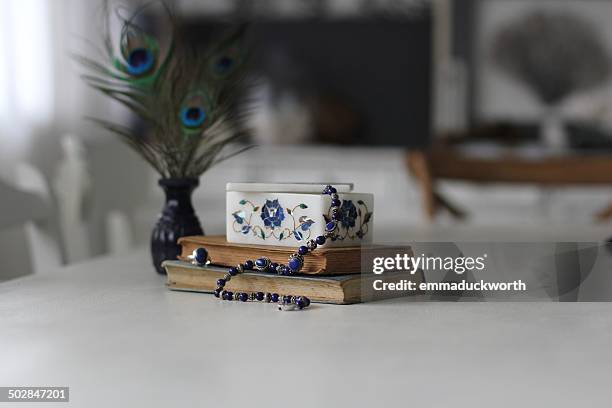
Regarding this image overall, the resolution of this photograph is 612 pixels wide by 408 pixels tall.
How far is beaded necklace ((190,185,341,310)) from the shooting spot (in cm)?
93

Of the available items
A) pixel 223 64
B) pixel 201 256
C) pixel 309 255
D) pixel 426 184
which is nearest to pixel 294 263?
pixel 309 255

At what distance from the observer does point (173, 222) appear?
116 centimetres

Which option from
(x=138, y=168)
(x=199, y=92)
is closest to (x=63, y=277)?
(x=199, y=92)

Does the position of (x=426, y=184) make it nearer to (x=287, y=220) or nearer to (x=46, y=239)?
(x=46, y=239)

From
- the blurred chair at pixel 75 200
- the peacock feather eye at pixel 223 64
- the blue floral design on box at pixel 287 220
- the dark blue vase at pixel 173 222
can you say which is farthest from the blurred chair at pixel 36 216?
the blue floral design on box at pixel 287 220

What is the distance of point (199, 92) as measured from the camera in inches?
44.9

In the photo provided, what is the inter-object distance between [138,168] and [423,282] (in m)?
2.32

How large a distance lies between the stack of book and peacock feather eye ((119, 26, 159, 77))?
281 millimetres

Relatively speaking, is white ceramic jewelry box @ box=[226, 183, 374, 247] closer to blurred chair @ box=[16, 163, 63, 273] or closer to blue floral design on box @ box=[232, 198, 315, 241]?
blue floral design on box @ box=[232, 198, 315, 241]

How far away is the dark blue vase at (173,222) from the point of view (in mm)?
1146

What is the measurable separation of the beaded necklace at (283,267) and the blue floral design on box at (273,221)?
0.9 inches

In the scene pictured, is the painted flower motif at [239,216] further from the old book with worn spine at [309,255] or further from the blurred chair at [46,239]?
the blurred chair at [46,239]

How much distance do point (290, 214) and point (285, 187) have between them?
0.12 feet

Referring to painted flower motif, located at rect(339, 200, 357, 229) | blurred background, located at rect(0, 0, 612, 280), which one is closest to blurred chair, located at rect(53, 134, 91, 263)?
blurred background, located at rect(0, 0, 612, 280)
